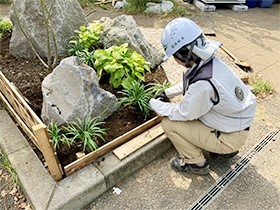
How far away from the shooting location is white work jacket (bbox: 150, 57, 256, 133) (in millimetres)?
2043

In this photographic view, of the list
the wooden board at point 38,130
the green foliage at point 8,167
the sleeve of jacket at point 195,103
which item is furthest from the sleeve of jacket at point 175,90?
the green foliage at point 8,167

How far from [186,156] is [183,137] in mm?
186

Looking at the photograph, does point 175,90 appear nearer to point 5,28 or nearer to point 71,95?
point 71,95

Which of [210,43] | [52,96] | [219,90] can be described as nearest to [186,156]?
[219,90]

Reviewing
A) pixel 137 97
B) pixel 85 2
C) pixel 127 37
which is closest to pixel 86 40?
pixel 127 37

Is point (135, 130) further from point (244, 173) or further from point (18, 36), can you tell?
point (18, 36)

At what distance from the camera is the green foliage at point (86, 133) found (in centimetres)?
239

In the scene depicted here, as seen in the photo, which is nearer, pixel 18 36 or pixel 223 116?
pixel 223 116

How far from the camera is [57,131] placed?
→ 243cm

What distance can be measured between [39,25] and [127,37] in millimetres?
1123

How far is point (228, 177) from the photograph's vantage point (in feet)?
8.25

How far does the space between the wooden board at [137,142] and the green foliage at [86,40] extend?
1428 millimetres

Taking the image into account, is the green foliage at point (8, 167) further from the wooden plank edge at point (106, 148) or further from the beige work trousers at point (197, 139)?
the beige work trousers at point (197, 139)

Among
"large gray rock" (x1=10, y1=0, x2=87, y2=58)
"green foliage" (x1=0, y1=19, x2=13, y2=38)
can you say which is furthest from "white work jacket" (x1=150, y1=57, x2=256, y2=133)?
"green foliage" (x1=0, y1=19, x2=13, y2=38)
